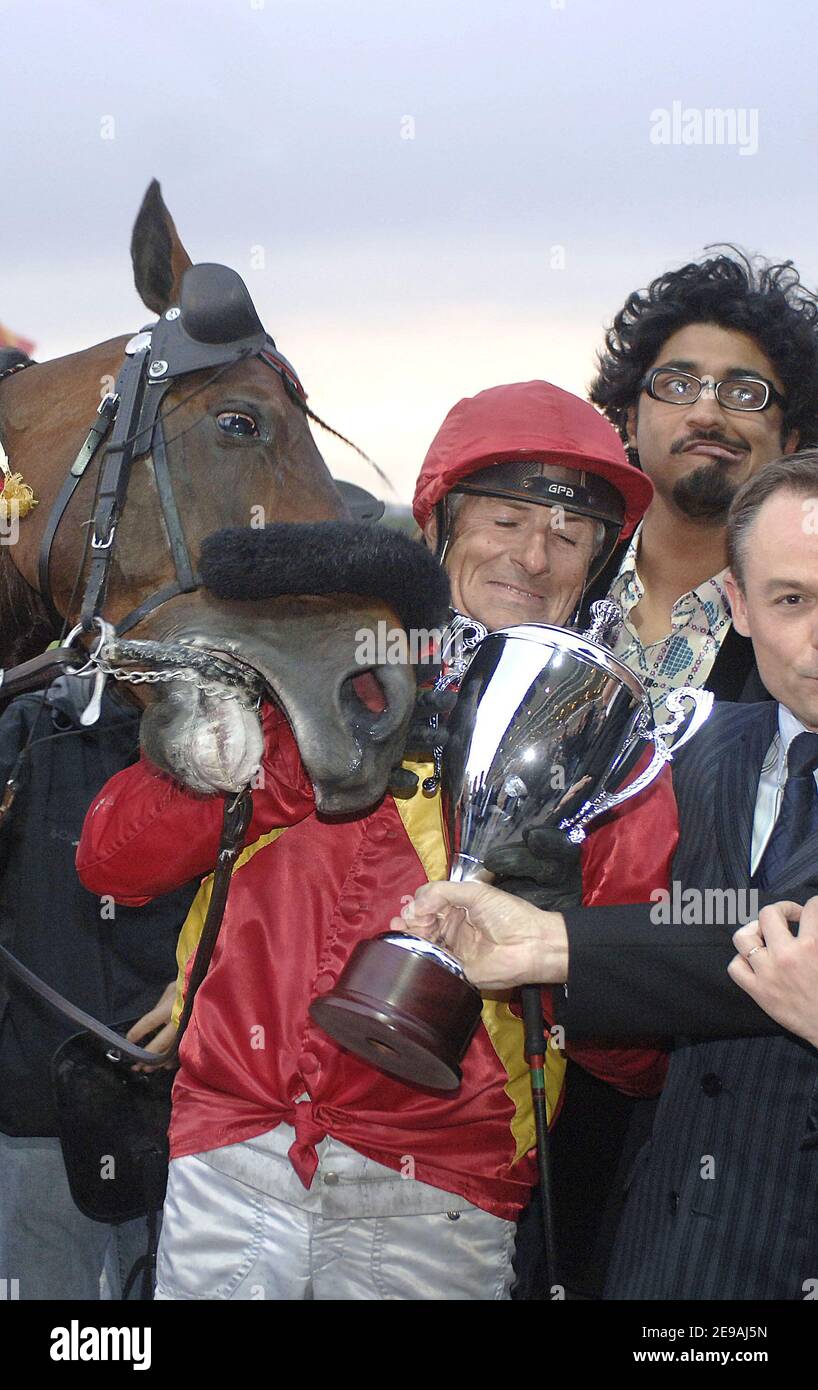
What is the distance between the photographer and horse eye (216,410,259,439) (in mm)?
2758

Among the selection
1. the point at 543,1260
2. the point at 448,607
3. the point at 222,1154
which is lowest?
the point at 543,1260

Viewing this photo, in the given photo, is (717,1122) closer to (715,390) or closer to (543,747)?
(543,747)

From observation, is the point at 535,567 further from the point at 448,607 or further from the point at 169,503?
the point at 169,503

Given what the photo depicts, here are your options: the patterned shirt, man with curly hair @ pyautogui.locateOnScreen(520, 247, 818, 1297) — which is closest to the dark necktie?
man with curly hair @ pyautogui.locateOnScreen(520, 247, 818, 1297)

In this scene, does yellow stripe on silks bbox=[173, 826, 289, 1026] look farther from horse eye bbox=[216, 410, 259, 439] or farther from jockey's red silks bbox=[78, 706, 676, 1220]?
horse eye bbox=[216, 410, 259, 439]

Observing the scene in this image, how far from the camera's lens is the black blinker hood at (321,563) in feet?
7.46

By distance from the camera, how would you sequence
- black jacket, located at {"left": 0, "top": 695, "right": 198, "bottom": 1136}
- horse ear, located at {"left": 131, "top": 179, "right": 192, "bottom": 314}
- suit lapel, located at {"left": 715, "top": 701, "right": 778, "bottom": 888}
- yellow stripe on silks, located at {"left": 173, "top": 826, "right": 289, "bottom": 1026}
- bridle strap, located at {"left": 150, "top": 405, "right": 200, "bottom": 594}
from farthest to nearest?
A: 1. black jacket, located at {"left": 0, "top": 695, "right": 198, "bottom": 1136}
2. horse ear, located at {"left": 131, "top": 179, "right": 192, "bottom": 314}
3. bridle strap, located at {"left": 150, "top": 405, "right": 200, "bottom": 594}
4. yellow stripe on silks, located at {"left": 173, "top": 826, "right": 289, "bottom": 1026}
5. suit lapel, located at {"left": 715, "top": 701, "right": 778, "bottom": 888}

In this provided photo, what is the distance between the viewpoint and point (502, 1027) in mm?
2336

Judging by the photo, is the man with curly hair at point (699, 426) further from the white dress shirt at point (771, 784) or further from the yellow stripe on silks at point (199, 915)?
the yellow stripe on silks at point (199, 915)

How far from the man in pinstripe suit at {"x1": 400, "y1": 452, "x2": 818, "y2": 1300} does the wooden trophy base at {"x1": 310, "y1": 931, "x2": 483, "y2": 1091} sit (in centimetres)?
8

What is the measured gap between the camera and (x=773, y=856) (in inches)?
88.8

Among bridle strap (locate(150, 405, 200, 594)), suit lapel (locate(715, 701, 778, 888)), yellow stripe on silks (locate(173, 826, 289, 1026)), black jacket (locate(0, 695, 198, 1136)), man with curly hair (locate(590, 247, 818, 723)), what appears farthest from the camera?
man with curly hair (locate(590, 247, 818, 723))
